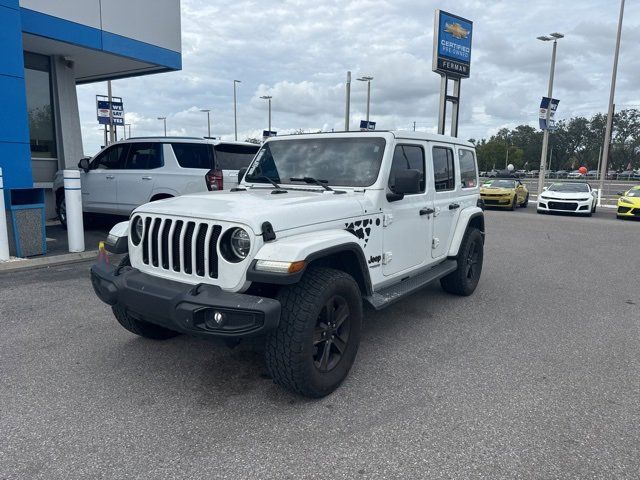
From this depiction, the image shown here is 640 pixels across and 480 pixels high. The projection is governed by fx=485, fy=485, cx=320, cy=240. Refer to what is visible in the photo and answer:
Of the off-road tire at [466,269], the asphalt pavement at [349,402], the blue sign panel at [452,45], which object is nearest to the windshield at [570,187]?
the blue sign panel at [452,45]

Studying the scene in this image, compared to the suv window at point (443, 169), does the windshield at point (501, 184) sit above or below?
below

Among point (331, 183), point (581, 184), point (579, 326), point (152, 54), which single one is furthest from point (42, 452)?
point (581, 184)

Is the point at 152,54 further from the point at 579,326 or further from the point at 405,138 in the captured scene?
the point at 579,326

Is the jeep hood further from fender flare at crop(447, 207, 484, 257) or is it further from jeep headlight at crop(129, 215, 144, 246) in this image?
fender flare at crop(447, 207, 484, 257)

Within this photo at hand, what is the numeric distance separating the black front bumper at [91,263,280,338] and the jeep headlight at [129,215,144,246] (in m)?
0.53

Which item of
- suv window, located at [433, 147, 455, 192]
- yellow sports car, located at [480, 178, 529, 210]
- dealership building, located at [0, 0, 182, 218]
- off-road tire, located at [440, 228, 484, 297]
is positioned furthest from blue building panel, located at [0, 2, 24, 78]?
yellow sports car, located at [480, 178, 529, 210]

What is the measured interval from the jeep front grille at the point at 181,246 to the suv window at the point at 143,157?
18.6 ft

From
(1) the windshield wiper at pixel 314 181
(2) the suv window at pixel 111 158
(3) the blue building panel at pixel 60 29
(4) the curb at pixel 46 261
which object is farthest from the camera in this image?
(2) the suv window at pixel 111 158

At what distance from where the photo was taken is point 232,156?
8.24 m

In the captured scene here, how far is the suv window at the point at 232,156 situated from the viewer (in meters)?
8.14

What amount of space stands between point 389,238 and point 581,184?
58.0 ft

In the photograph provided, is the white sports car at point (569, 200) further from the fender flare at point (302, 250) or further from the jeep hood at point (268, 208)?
the fender flare at point (302, 250)

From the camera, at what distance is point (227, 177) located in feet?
26.2

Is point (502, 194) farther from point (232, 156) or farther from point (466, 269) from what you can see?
point (466, 269)
